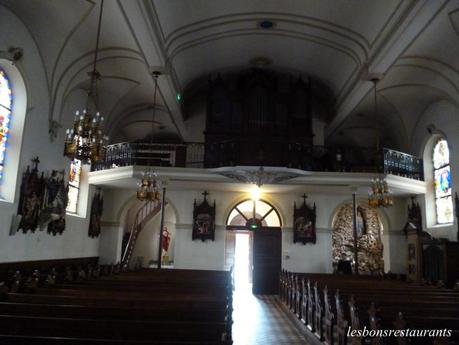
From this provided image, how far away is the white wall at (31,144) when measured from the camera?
8461 mm

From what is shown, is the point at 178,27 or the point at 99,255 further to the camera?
the point at 99,255

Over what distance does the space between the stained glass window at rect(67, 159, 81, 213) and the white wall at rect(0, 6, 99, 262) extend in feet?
3.41

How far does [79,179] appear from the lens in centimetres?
1339

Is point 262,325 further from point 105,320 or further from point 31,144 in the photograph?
point 31,144

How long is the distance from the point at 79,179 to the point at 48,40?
5.38 meters

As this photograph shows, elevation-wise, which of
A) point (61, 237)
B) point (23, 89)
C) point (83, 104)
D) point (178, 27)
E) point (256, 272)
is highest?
point (178, 27)

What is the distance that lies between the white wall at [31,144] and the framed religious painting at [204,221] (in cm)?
472

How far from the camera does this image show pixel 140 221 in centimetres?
1888

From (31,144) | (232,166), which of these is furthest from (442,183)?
(31,144)

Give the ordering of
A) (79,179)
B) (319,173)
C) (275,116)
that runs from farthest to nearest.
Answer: (275,116)
(79,179)
(319,173)

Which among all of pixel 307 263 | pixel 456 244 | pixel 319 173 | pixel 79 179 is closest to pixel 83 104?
pixel 79 179

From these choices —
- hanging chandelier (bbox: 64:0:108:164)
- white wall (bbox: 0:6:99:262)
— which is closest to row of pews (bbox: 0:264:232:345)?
hanging chandelier (bbox: 64:0:108:164)

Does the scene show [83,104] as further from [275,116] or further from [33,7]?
[275,116]

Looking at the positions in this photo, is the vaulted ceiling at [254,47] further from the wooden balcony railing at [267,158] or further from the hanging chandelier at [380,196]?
the hanging chandelier at [380,196]
